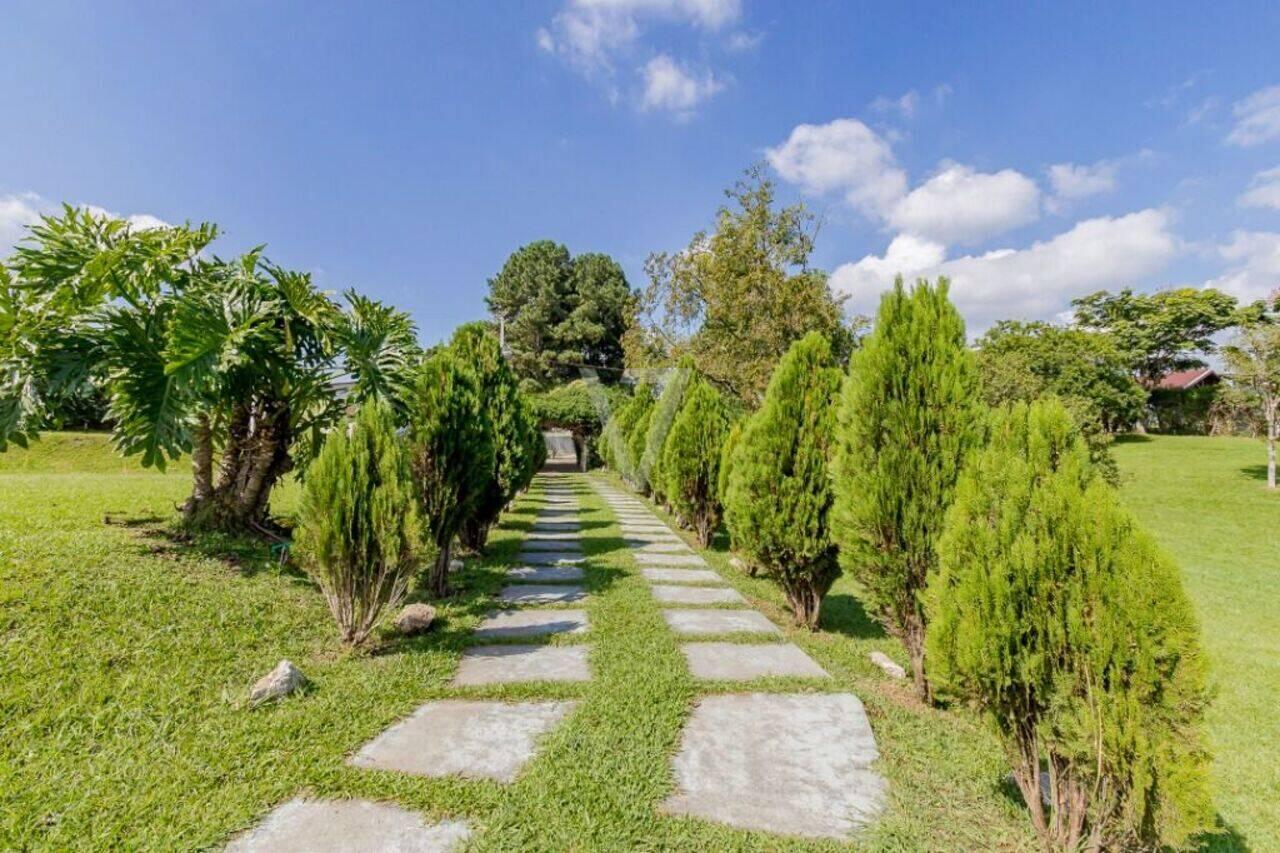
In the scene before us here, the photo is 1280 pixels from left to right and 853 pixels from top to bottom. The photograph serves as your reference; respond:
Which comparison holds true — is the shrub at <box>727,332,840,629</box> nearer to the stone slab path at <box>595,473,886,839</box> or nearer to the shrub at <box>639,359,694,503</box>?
the stone slab path at <box>595,473,886,839</box>

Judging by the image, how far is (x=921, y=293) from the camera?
10.7 feet

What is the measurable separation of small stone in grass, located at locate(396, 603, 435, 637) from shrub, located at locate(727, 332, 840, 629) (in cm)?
259

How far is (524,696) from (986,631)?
7.56ft

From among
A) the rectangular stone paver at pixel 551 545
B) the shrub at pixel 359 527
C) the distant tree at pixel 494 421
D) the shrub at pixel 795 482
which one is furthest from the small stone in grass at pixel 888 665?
the distant tree at pixel 494 421

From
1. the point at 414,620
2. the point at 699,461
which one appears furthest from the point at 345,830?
the point at 699,461

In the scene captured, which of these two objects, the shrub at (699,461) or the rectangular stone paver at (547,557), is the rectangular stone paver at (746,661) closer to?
the rectangular stone paver at (547,557)

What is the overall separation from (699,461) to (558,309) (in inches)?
1020

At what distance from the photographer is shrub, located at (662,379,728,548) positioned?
8.34 meters

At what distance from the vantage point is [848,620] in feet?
16.0

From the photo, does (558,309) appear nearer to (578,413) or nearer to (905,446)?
(578,413)

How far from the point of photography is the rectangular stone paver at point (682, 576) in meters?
5.82

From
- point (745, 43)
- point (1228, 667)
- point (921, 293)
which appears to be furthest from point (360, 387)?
point (1228, 667)

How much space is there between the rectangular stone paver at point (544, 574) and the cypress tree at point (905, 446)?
10.9 feet

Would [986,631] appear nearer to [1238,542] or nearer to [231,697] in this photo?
[231,697]
